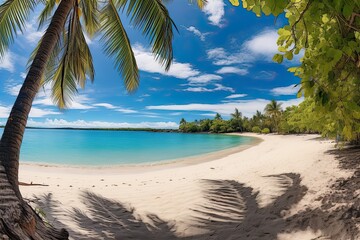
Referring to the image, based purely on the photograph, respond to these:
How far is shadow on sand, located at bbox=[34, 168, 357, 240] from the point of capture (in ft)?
11.3

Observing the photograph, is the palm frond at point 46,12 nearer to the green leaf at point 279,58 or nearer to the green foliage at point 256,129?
the green leaf at point 279,58

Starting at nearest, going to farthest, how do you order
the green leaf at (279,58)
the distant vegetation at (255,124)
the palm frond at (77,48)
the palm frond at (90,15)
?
the green leaf at (279,58)
the palm frond at (77,48)
the palm frond at (90,15)
the distant vegetation at (255,124)

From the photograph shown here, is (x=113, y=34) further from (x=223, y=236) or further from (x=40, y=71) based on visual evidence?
(x=223, y=236)

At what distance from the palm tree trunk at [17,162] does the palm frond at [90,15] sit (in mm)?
2125

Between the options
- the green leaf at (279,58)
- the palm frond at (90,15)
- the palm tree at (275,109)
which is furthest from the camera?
the palm tree at (275,109)

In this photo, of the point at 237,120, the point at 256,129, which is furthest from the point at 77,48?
the point at 237,120

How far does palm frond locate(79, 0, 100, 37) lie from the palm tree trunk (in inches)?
83.6

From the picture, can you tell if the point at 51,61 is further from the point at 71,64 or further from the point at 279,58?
the point at 279,58

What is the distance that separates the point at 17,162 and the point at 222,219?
312 centimetres

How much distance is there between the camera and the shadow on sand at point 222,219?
3.45 metres

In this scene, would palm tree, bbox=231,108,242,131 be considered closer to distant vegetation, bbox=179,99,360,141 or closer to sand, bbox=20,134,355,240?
distant vegetation, bbox=179,99,360,141

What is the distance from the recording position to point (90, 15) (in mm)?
6445

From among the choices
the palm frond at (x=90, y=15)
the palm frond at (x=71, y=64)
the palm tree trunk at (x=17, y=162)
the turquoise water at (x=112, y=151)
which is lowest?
the turquoise water at (x=112, y=151)

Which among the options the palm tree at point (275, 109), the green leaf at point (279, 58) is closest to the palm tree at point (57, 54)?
the green leaf at point (279, 58)
